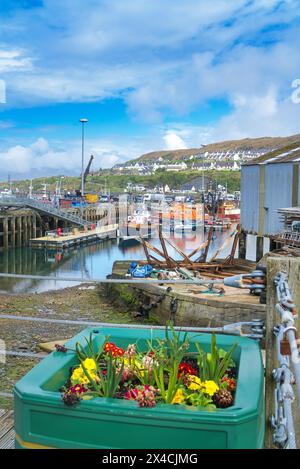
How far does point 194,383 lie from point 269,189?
2478 cm

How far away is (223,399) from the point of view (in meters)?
2.14

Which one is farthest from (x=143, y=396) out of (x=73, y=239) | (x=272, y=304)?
(x=73, y=239)

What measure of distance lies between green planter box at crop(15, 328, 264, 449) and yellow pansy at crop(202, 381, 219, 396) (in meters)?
0.10

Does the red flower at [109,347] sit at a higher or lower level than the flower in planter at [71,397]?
higher

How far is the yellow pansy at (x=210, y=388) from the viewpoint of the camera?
86.7 inches

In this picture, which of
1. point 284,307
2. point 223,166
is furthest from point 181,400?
point 223,166

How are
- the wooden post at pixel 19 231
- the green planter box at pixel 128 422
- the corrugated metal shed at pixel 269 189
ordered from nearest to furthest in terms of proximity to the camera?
the green planter box at pixel 128 422 < the corrugated metal shed at pixel 269 189 < the wooden post at pixel 19 231

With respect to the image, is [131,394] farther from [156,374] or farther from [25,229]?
[25,229]

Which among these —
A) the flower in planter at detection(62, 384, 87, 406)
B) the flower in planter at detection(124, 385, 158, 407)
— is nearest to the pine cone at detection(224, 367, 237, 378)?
the flower in planter at detection(124, 385, 158, 407)

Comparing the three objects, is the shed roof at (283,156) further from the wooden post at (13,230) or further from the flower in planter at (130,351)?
the wooden post at (13,230)

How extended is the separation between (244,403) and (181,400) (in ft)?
0.92

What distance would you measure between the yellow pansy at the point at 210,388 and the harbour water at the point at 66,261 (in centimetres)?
2432

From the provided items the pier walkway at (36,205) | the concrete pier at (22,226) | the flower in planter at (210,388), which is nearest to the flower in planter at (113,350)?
the flower in planter at (210,388)
